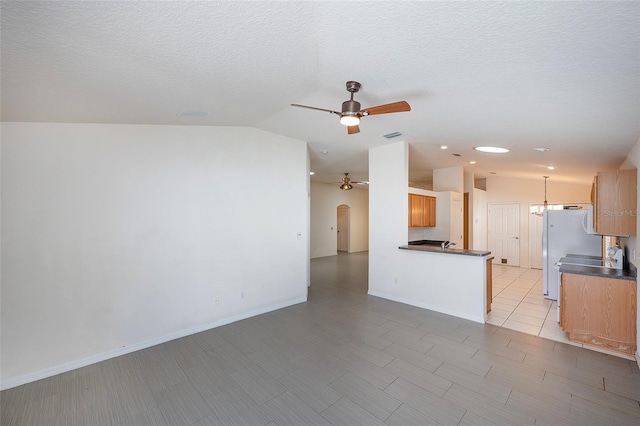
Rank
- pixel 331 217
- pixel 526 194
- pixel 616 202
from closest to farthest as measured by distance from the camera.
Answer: pixel 616 202 → pixel 526 194 → pixel 331 217

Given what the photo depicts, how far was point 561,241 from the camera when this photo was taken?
5.31 meters

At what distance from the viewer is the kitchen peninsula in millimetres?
4039

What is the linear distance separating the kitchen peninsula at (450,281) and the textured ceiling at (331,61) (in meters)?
1.96

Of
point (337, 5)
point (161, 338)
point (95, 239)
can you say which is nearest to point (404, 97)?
point (337, 5)

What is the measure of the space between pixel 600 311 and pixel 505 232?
6123 millimetres

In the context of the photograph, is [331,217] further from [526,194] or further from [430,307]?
[430,307]

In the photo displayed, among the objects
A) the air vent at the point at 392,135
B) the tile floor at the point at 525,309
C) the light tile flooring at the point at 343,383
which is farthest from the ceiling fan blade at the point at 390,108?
the tile floor at the point at 525,309

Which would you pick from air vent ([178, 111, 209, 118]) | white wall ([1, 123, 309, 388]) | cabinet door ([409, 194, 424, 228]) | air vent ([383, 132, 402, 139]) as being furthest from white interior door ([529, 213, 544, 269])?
air vent ([178, 111, 209, 118])

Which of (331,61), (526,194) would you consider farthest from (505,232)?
(331,61)

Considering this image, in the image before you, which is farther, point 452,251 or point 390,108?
point 452,251

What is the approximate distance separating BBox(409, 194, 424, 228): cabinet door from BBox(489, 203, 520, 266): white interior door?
14.7 ft

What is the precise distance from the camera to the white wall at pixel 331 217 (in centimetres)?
1030

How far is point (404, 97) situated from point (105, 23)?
2.43m

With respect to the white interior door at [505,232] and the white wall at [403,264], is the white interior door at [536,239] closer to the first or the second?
the white interior door at [505,232]
